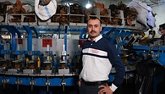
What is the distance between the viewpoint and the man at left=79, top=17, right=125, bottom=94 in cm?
346

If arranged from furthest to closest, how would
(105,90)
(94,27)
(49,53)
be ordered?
(49,53), (94,27), (105,90)

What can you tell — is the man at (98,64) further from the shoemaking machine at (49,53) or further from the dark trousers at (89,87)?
the shoemaking machine at (49,53)

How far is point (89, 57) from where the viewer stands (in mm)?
3615

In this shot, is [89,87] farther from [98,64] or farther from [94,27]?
[94,27]

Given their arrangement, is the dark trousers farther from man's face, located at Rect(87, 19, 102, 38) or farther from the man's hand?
man's face, located at Rect(87, 19, 102, 38)

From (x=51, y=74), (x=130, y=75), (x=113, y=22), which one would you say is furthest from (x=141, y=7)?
(x=51, y=74)

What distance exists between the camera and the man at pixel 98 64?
3461mm

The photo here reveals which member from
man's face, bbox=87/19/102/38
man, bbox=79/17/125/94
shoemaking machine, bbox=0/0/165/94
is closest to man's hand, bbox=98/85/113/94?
man, bbox=79/17/125/94

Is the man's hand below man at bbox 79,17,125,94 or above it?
below

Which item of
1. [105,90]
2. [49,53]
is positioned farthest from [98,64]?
[49,53]

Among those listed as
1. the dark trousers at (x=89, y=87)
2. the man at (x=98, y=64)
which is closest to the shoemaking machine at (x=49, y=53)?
the dark trousers at (x=89, y=87)

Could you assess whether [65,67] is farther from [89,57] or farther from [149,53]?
[149,53]

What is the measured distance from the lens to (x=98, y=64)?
3523 millimetres

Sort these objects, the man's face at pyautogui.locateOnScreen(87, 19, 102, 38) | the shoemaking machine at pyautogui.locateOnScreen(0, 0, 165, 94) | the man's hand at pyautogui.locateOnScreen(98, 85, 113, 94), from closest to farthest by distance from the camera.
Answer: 1. the man's hand at pyautogui.locateOnScreen(98, 85, 113, 94)
2. the man's face at pyautogui.locateOnScreen(87, 19, 102, 38)
3. the shoemaking machine at pyautogui.locateOnScreen(0, 0, 165, 94)
